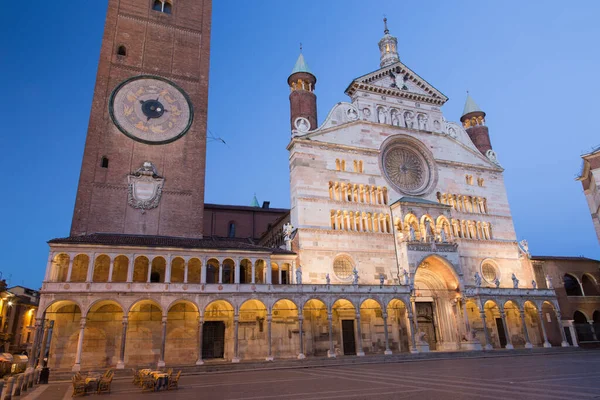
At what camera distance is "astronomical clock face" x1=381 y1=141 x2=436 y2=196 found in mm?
37125

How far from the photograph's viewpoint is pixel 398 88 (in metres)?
40.0

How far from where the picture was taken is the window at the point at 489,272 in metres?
36.6

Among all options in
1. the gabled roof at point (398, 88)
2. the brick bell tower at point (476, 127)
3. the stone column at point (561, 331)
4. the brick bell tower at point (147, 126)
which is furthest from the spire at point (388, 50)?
the stone column at point (561, 331)

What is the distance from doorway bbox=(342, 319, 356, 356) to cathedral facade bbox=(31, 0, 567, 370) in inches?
→ 5.1

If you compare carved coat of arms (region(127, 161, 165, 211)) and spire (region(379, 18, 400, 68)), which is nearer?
carved coat of arms (region(127, 161, 165, 211))

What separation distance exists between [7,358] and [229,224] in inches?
1041

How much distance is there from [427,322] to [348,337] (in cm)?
821

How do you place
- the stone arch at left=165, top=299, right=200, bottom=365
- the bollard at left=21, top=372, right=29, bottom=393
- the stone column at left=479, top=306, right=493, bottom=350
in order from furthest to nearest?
the stone column at left=479, top=306, right=493, bottom=350 → the stone arch at left=165, top=299, right=200, bottom=365 → the bollard at left=21, top=372, right=29, bottom=393

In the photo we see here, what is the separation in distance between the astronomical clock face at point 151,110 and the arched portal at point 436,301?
2417cm

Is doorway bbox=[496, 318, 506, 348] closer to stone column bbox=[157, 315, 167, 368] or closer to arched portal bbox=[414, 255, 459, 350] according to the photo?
arched portal bbox=[414, 255, 459, 350]

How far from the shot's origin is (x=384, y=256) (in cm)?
3331

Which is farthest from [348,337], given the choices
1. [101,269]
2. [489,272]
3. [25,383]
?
[25,383]

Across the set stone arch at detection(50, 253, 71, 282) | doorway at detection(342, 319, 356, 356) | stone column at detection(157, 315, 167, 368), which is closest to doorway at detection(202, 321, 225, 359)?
stone column at detection(157, 315, 167, 368)

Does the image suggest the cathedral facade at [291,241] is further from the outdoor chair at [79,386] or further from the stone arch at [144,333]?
the outdoor chair at [79,386]
